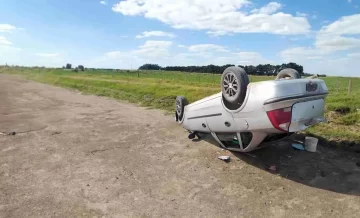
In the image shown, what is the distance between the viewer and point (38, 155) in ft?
20.9

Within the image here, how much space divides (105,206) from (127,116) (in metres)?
6.90

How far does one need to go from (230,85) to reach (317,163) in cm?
237

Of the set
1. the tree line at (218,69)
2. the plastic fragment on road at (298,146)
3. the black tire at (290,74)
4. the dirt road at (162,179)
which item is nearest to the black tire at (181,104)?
the dirt road at (162,179)

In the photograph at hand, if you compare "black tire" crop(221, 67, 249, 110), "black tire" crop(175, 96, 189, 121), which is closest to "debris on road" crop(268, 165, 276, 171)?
"black tire" crop(221, 67, 249, 110)

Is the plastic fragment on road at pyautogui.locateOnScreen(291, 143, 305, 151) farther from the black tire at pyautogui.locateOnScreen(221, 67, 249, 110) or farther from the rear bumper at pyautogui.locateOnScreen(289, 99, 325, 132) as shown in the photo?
the black tire at pyautogui.locateOnScreen(221, 67, 249, 110)

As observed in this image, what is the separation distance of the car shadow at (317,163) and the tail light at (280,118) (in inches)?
45.1

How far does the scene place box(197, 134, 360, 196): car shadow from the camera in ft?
16.0

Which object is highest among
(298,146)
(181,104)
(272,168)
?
(181,104)

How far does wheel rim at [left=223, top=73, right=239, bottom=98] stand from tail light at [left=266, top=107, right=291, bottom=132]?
81cm

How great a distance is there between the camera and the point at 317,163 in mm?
5699

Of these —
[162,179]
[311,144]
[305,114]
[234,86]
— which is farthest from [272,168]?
[162,179]

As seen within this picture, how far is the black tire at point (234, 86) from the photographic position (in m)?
5.02

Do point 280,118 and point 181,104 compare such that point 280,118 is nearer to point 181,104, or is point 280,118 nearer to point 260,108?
point 260,108

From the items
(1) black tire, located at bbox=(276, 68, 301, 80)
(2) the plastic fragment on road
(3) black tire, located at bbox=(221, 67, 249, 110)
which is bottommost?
(2) the plastic fragment on road
